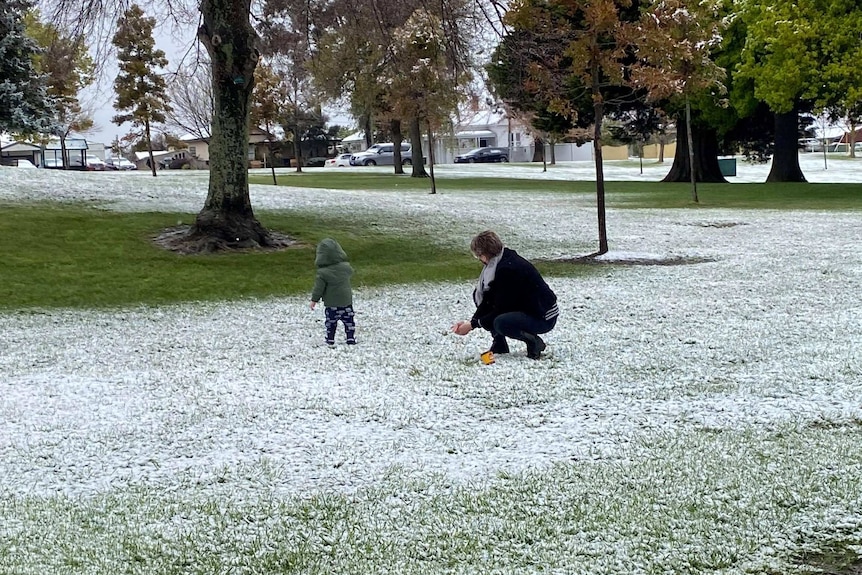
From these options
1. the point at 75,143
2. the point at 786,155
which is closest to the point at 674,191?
the point at 786,155

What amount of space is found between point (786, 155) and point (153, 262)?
114 ft

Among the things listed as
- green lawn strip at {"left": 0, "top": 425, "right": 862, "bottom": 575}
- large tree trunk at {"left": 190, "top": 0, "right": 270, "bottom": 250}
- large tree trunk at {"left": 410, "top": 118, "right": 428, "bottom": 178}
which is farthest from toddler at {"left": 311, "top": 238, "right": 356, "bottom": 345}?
large tree trunk at {"left": 410, "top": 118, "right": 428, "bottom": 178}

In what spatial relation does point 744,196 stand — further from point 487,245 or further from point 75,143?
point 75,143

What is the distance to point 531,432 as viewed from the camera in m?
6.32

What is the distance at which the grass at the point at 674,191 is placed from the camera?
29.4m

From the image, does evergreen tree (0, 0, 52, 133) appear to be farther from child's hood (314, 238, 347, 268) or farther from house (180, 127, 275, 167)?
house (180, 127, 275, 167)

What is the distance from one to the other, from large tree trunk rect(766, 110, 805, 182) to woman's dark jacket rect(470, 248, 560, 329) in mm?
37883

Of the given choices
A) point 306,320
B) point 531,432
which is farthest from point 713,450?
point 306,320

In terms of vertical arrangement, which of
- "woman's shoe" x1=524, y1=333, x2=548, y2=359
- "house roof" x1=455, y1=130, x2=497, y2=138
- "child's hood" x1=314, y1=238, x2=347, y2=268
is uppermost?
"house roof" x1=455, y1=130, x2=497, y2=138

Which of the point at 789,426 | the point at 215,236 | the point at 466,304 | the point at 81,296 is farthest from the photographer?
the point at 215,236

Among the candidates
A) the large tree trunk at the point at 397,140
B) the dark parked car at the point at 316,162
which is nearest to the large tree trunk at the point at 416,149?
the large tree trunk at the point at 397,140

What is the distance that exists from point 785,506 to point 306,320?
7.70m

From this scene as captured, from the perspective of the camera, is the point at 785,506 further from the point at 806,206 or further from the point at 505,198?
the point at 505,198

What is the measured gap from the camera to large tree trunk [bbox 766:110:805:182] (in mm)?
42469
